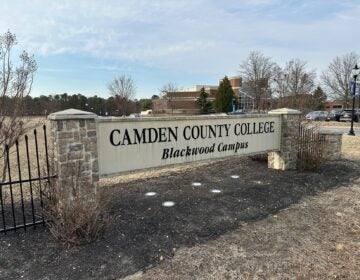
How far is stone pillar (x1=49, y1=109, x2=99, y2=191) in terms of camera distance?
417 cm

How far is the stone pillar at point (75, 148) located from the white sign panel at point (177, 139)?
299mm

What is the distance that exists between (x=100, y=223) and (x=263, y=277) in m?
2.13

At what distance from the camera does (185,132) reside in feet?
20.4

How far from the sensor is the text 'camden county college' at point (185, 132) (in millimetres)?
5192

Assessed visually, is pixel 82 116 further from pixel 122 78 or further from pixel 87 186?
pixel 122 78

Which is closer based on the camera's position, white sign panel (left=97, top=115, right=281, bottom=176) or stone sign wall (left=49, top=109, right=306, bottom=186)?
stone sign wall (left=49, top=109, right=306, bottom=186)

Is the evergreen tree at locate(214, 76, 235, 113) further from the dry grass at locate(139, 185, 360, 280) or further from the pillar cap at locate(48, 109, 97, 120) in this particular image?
the pillar cap at locate(48, 109, 97, 120)

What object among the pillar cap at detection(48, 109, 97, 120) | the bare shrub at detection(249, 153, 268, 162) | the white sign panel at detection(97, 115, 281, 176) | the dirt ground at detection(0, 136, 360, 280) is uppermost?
the pillar cap at detection(48, 109, 97, 120)

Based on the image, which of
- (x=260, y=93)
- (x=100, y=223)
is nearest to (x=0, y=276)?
(x=100, y=223)

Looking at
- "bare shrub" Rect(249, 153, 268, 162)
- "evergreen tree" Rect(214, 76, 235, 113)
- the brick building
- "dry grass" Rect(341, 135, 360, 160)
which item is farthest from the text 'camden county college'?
the brick building

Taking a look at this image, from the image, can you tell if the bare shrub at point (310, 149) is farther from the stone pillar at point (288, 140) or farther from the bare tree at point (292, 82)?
the bare tree at point (292, 82)

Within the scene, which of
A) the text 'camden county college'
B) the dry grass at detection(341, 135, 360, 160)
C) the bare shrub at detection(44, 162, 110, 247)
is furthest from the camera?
the dry grass at detection(341, 135, 360, 160)

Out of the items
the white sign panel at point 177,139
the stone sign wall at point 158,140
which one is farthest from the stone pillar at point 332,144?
the white sign panel at point 177,139

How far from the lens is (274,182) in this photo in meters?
6.96
